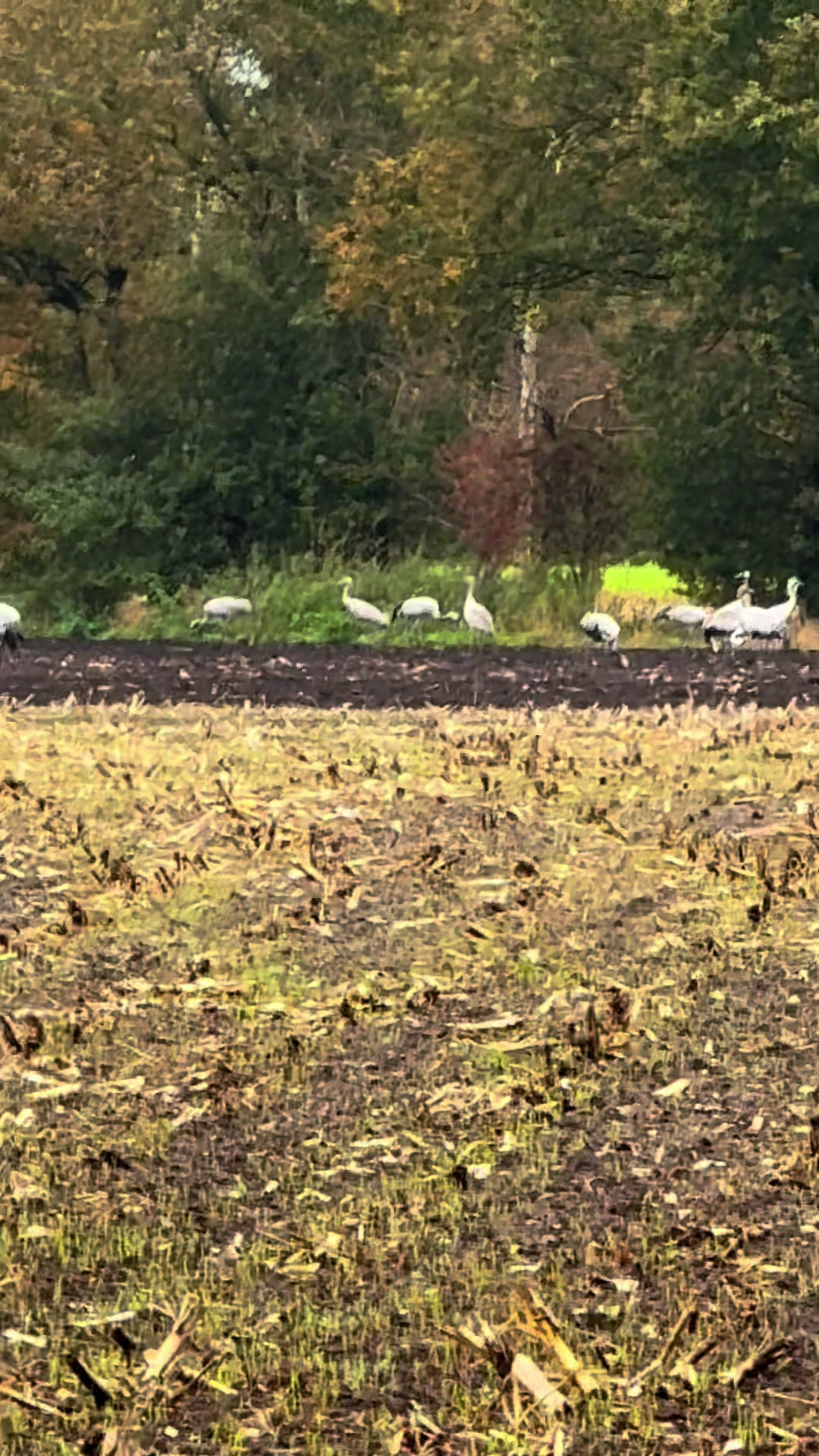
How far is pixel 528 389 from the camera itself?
32656 millimetres

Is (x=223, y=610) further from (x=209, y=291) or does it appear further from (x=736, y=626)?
(x=209, y=291)

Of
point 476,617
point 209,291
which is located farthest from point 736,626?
point 209,291

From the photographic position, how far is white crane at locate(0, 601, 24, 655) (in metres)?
19.5

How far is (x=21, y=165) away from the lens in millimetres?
28672

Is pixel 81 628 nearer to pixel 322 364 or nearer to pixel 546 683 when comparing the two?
pixel 322 364

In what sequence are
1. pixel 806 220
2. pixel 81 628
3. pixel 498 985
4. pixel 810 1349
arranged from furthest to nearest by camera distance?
pixel 81 628
pixel 806 220
pixel 498 985
pixel 810 1349

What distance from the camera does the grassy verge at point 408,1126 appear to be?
11.6 ft

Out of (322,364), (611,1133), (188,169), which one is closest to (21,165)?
(188,169)

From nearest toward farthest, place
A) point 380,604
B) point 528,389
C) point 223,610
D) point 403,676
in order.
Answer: point 403,676 → point 223,610 → point 380,604 → point 528,389

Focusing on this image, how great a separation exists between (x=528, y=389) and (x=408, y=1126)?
2845cm

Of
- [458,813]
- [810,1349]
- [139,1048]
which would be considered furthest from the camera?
[458,813]

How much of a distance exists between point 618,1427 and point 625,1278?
0.57m

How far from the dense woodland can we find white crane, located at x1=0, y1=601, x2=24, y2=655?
7.47 m

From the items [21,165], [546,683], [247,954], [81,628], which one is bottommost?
[81,628]
